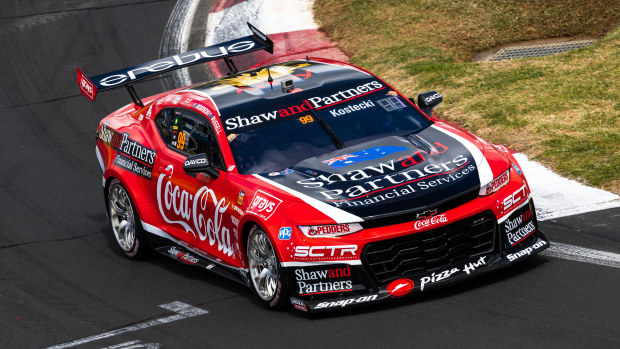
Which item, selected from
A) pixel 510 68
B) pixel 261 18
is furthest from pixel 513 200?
pixel 261 18

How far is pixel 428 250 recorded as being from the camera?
7098 mm

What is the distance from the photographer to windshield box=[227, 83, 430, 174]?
809 cm

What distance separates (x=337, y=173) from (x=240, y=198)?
82 centimetres

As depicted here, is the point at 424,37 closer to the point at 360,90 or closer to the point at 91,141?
the point at 91,141

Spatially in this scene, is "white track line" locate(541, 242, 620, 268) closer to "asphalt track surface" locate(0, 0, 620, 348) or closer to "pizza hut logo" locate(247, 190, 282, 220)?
"asphalt track surface" locate(0, 0, 620, 348)

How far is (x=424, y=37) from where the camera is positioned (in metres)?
15.9

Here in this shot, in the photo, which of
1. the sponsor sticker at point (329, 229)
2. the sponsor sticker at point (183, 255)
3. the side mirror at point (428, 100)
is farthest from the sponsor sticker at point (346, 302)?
the side mirror at point (428, 100)

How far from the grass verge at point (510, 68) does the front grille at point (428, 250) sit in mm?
2674

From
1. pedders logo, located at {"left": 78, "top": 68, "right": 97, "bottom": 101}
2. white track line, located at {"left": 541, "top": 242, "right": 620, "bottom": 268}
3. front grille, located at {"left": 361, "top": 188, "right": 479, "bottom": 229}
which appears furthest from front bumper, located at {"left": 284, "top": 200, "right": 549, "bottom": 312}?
pedders logo, located at {"left": 78, "top": 68, "right": 97, "bottom": 101}

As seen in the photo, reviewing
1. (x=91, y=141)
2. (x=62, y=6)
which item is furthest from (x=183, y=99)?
(x=62, y=6)

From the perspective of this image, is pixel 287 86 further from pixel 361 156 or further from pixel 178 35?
pixel 178 35

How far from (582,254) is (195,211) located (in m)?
3.24

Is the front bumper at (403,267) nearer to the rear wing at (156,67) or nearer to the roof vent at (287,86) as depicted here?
the roof vent at (287,86)

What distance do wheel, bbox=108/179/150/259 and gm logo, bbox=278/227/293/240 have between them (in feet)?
8.48
